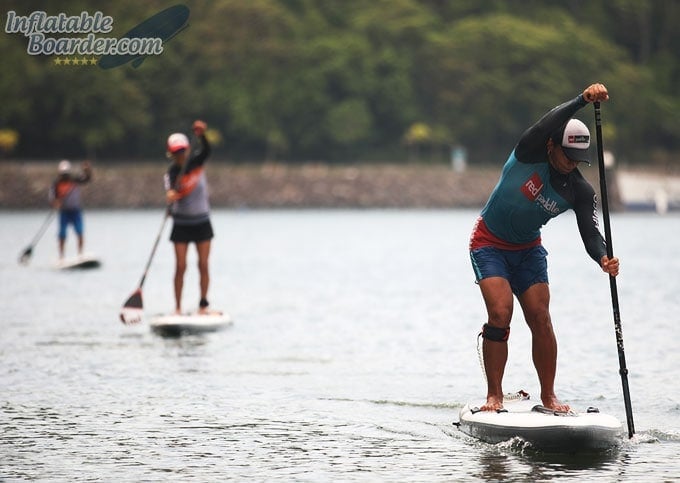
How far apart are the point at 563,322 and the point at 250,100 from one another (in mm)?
99610

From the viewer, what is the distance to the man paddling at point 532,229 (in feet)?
34.8

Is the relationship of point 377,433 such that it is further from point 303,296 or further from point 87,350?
point 303,296

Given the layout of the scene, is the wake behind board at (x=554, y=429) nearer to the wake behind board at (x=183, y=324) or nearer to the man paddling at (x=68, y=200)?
the wake behind board at (x=183, y=324)

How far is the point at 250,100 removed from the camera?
118938mm

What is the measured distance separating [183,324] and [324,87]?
345 feet


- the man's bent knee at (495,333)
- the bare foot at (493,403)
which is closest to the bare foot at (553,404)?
the bare foot at (493,403)

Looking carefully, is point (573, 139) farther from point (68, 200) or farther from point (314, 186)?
point (314, 186)

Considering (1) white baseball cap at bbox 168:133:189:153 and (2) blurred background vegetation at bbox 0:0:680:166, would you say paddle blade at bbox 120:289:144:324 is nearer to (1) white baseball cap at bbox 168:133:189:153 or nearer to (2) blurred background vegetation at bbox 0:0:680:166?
(1) white baseball cap at bbox 168:133:189:153

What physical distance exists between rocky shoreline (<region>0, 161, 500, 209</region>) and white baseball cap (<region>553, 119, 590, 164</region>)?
318ft

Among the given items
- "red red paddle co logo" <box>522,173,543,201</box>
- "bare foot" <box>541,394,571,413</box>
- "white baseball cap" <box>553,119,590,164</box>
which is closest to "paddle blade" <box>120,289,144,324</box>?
"bare foot" <box>541,394,571,413</box>

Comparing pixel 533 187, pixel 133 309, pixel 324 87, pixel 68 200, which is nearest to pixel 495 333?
pixel 533 187

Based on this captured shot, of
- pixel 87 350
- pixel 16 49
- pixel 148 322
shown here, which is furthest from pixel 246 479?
pixel 16 49

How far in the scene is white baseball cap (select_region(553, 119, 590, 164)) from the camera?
10.5 meters

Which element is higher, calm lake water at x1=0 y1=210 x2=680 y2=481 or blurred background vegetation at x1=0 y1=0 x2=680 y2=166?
blurred background vegetation at x1=0 y1=0 x2=680 y2=166
